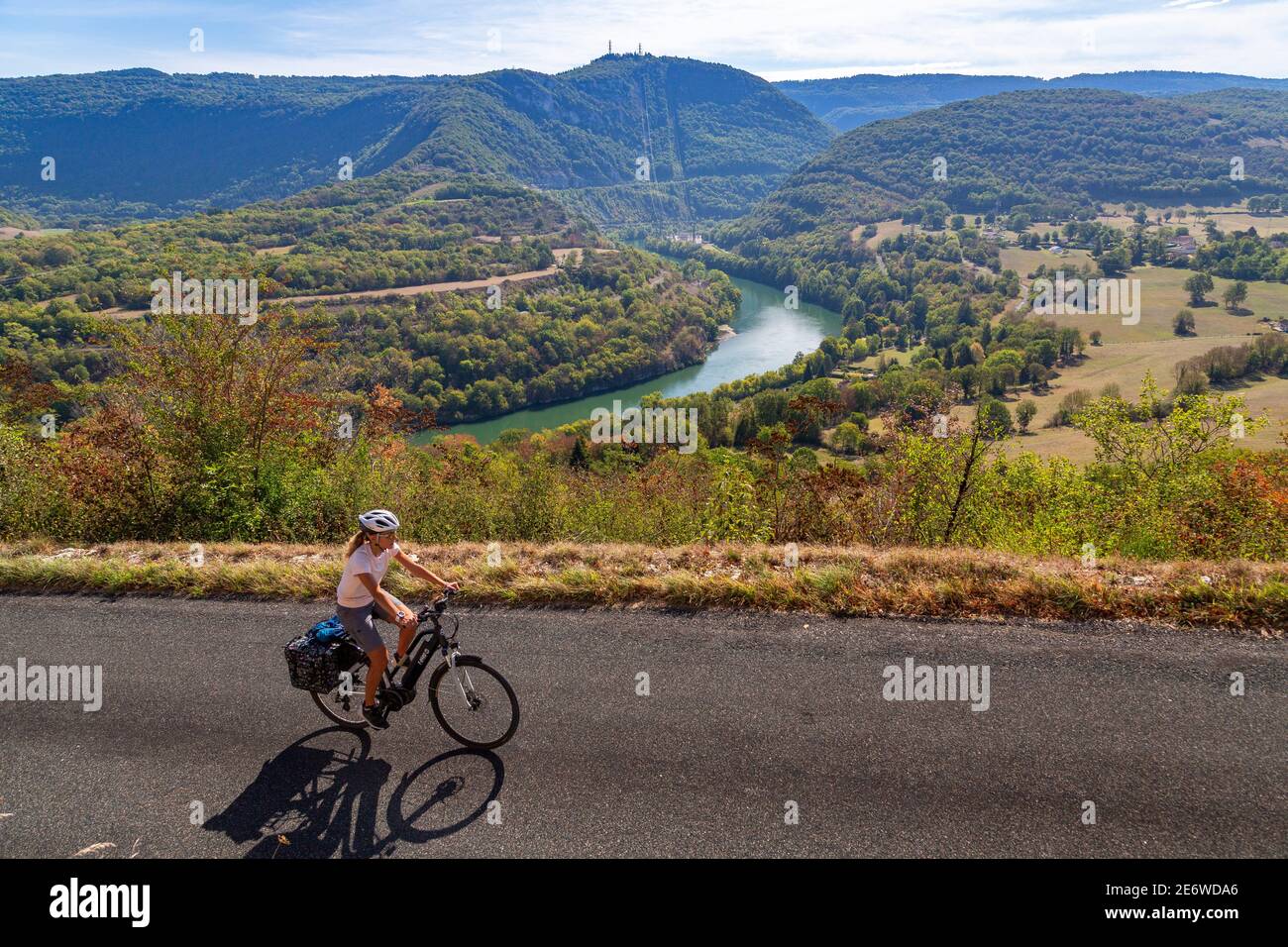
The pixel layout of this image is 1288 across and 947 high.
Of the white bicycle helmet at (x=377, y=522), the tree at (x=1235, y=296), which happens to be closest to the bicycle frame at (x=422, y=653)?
the white bicycle helmet at (x=377, y=522)

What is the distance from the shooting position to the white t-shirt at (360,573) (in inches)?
213

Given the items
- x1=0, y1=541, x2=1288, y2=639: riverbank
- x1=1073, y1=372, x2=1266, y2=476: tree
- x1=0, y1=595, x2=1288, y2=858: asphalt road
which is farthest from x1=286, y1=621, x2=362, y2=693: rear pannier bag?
x1=1073, y1=372, x2=1266, y2=476: tree

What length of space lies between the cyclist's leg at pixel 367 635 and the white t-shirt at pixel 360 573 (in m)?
0.06

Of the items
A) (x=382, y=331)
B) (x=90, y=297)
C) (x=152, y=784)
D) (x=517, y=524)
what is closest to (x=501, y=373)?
(x=382, y=331)

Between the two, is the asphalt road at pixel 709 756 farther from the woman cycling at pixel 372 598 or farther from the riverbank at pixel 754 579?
the woman cycling at pixel 372 598

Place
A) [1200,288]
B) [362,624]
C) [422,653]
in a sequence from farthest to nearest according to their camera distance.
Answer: [1200,288] < [422,653] < [362,624]

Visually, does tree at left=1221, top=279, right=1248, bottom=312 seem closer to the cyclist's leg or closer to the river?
the river

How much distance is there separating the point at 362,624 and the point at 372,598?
0.21 meters

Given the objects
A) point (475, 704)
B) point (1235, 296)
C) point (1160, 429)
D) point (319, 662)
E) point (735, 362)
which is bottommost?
point (475, 704)

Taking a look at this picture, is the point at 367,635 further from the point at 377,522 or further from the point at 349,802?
the point at 349,802

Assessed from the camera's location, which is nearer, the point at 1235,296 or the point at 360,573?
the point at 360,573

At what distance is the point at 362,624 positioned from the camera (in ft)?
18.1

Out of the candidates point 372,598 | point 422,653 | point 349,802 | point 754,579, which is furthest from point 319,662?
point 754,579
